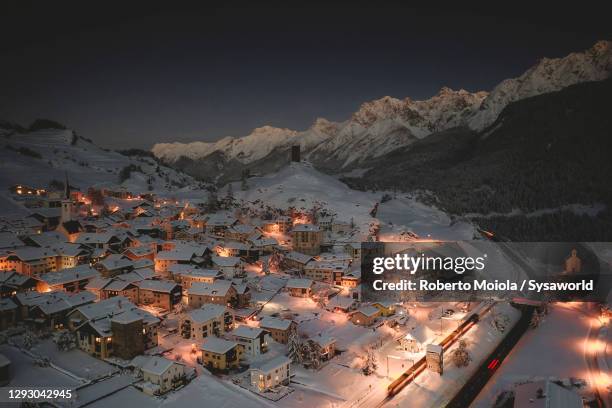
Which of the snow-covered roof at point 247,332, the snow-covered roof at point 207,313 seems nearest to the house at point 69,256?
the snow-covered roof at point 207,313

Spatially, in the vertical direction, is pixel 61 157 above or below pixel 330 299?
above

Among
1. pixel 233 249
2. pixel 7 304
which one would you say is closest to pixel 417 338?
pixel 233 249

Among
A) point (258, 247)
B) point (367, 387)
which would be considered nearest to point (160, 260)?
point (258, 247)

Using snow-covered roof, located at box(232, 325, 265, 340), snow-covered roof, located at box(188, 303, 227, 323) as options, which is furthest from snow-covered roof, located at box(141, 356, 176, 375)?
snow-covered roof, located at box(232, 325, 265, 340)

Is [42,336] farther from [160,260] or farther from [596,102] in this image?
[596,102]

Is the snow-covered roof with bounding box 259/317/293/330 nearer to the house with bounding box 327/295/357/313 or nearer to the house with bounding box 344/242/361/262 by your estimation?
the house with bounding box 327/295/357/313

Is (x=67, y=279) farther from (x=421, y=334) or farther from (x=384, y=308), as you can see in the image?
(x=421, y=334)

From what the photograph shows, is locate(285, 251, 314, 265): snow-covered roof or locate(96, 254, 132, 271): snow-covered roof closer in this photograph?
locate(96, 254, 132, 271): snow-covered roof
